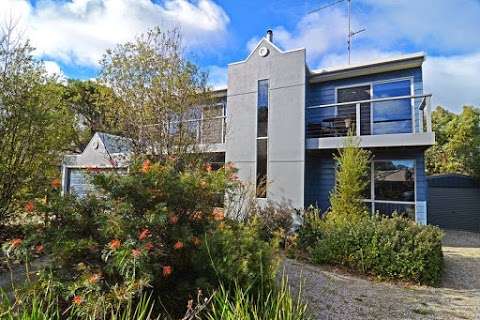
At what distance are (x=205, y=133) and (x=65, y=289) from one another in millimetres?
7627

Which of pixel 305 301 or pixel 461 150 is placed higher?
pixel 461 150

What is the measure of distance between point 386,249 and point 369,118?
247 inches

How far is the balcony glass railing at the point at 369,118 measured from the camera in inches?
418

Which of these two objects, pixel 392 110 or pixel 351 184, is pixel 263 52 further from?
pixel 351 184

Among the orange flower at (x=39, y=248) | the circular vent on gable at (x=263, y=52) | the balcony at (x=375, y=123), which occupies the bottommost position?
the orange flower at (x=39, y=248)

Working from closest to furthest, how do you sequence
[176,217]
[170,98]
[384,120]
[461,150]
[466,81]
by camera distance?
[176,217]
[170,98]
[384,120]
[461,150]
[466,81]

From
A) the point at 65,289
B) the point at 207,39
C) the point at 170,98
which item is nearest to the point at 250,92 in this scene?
the point at 207,39

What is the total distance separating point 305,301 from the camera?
4.95m

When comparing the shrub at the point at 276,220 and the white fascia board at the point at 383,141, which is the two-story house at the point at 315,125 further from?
the shrub at the point at 276,220

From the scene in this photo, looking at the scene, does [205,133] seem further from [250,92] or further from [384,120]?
[384,120]

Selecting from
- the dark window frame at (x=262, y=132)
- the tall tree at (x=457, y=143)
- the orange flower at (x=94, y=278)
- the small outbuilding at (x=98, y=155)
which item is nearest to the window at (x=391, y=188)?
the dark window frame at (x=262, y=132)

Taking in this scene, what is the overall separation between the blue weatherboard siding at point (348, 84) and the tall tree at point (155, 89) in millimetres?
5033

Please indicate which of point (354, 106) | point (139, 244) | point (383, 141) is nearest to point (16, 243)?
point (139, 244)

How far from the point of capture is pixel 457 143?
19047 mm
